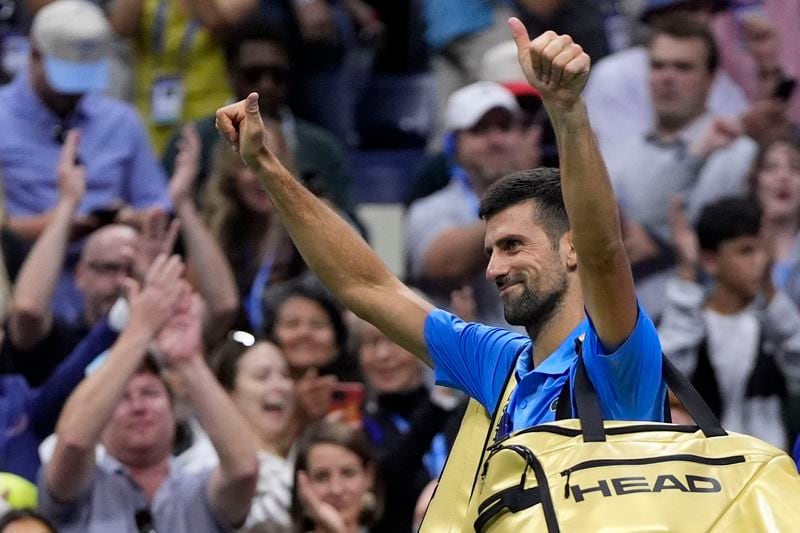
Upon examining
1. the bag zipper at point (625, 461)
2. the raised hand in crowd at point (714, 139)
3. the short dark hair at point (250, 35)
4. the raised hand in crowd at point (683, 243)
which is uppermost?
the short dark hair at point (250, 35)

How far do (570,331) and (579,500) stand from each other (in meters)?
0.65

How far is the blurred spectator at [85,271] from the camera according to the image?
628cm

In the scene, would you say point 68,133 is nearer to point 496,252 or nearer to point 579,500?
point 496,252

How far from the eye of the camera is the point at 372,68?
9.93 meters

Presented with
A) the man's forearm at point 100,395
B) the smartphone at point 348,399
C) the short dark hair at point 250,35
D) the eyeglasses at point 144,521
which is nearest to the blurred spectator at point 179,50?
the short dark hair at point 250,35

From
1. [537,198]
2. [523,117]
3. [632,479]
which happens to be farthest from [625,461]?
[523,117]

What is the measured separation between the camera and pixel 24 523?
487 cm

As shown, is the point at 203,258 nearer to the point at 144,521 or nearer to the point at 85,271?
the point at 85,271

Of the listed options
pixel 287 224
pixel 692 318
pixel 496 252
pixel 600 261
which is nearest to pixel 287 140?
pixel 692 318

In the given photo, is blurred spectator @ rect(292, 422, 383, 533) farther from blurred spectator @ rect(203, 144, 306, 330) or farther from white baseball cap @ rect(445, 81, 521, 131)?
white baseball cap @ rect(445, 81, 521, 131)

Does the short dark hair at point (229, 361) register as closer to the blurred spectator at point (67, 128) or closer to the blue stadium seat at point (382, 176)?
the blurred spectator at point (67, 128)

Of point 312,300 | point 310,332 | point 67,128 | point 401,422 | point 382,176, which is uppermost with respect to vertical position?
point 67,128

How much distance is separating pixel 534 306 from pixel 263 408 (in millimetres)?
2289

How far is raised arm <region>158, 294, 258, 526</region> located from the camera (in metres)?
5.34
